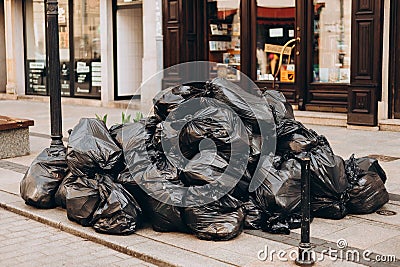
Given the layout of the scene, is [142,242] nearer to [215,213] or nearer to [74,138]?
[215,213]

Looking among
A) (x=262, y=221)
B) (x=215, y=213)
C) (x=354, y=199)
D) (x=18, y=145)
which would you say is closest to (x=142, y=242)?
(x=215, y=213)

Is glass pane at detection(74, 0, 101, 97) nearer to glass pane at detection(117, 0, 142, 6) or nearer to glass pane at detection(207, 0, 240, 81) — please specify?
glass pane at detection(117, 0, 142, 6)

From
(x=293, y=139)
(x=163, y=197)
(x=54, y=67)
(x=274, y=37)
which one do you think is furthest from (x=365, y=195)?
(x=274, y=37)

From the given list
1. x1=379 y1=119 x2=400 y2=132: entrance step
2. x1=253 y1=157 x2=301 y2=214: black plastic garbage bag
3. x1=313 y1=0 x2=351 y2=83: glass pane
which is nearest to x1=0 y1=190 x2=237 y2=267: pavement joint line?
x1=253 y1=157 x2=301 y2=214: black plastic garbage bag

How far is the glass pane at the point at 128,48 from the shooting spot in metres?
18.3

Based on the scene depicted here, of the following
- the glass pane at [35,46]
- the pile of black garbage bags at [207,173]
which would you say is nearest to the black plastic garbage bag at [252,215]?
the pile of black garbage bags at [207,173]

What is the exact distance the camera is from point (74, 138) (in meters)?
6.31

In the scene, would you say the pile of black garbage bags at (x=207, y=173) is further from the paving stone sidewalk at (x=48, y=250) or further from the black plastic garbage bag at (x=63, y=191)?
the paving stone sidewalk at (x=48, y=250)

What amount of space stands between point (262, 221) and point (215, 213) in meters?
0.52

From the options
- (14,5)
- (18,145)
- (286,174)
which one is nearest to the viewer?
(286,174)

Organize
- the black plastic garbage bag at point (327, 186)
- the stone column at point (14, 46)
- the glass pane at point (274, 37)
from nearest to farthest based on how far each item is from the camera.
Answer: the black plastic garbage bag at point (327, 186)
the glass pane at point (274, 37)
the stone column at point (14, 46)

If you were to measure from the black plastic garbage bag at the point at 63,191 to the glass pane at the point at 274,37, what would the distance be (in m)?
8.59

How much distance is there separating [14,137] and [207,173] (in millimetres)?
5451

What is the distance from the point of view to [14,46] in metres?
21.9
